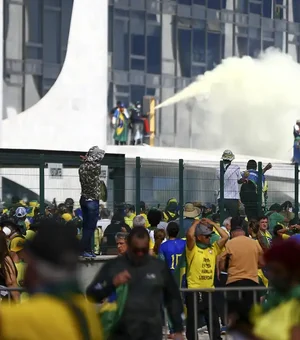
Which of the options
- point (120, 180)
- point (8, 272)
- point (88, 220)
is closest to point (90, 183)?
point (88, 220)

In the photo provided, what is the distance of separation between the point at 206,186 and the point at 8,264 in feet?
23.7

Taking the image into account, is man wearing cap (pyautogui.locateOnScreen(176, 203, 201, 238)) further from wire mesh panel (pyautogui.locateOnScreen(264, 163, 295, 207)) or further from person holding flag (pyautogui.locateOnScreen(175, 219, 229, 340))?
person holding flag (pyautogui.locateOnScreen(175, 219, 229, 340))

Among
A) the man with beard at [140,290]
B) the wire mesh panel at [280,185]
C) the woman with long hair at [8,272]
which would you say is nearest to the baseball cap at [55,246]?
the man with beard at [140,290]

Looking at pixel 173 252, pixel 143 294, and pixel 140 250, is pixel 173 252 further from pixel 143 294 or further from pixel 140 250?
pixel 143 294

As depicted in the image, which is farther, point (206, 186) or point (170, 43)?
point (170, 43)

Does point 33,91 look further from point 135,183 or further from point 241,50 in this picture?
point 135,183

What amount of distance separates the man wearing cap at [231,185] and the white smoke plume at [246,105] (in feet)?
90.2

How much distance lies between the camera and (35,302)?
4781 mm

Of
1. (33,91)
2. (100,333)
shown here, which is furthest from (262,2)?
(100,333)

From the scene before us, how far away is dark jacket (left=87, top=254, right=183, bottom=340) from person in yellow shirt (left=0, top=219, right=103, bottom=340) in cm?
255

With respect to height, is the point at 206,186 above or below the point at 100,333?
above

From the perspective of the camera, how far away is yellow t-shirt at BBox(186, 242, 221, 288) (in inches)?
506

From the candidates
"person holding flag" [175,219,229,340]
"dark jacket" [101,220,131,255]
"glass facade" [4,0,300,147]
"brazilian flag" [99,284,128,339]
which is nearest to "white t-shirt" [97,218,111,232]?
"dark jacket" [101,220,131,255]

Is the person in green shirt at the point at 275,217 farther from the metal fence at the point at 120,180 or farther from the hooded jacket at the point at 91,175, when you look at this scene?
the hooded jacket at the point at 91,175
